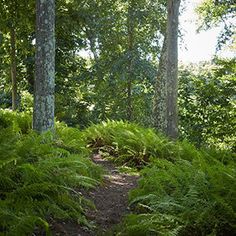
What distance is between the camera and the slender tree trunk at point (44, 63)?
725 cm

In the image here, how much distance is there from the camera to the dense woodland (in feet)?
13.4

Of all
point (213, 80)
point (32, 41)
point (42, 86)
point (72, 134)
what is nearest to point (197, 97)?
point (213, 80)

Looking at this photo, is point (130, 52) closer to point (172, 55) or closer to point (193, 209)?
point (172, 55)

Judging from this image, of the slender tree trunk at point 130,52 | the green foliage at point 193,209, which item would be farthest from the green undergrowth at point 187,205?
Result: the slender tree trunk at point 130,52

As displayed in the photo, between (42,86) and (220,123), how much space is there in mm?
5840

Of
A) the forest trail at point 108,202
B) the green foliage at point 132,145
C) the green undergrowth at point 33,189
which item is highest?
the green undergrowth at point 33,189

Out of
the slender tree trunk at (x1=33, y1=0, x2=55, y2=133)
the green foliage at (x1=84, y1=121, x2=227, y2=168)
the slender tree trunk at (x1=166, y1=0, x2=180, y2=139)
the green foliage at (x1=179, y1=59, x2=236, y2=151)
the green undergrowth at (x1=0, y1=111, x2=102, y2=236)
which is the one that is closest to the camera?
the green undergrowth at (x1=0, y1=111, x2=102, y2=236)

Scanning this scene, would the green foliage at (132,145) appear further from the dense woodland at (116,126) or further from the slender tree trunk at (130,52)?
the slender tree trunk at (130,52)

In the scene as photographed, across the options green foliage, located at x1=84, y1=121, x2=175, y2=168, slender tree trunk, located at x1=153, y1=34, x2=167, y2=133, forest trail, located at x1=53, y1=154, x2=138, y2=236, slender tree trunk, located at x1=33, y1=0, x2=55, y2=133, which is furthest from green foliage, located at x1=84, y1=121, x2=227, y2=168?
slender tree trunk, located at x1=153, y1=34, x2=167, y2=133

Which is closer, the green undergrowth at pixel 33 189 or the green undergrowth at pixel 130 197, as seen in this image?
the green undergrowth at pixel 33 189

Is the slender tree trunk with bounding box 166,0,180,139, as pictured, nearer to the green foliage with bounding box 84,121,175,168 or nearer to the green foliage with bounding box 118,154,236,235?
the green foliage with bounding box 84,121,175,168

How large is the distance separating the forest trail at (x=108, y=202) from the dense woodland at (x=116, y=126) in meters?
0.05

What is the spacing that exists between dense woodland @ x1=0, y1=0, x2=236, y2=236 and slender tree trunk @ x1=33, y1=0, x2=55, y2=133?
0.02 meters

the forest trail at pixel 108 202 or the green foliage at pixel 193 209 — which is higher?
the green foliage at pixel 193 209
